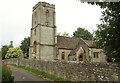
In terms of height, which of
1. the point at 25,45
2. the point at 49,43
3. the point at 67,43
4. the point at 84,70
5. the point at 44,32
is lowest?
the point at 84,70

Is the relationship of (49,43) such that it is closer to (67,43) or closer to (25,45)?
(67,43)

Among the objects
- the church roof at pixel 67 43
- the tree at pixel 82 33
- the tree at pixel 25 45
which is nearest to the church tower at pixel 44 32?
the church roof at pixel 67 43

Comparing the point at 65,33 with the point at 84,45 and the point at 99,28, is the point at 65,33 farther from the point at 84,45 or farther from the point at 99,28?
the point at 99,28

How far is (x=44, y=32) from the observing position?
5716cm

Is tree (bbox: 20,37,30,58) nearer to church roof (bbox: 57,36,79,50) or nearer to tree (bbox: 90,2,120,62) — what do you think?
church roof (bbox: 57,36,79,50)

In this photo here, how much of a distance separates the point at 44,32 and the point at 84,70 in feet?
131

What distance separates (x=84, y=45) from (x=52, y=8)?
12.8m

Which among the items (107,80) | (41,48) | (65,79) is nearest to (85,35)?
(41,48)

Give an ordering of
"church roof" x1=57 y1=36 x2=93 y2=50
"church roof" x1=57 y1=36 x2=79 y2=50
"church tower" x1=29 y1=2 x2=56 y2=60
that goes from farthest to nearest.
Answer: "church roof" x1=57 y1=36 x2=79 y2=50
"church roof" x1=57 y1=36 x2=93 y2=50
"church tower" x1=29 y1=2 x2=56 y2=60

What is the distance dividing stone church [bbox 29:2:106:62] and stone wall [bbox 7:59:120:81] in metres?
28.0

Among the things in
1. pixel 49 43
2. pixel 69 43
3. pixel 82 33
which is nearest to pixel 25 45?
pixel 69 43

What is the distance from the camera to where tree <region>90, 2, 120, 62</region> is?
13.9 metres

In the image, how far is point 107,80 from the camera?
14789mm

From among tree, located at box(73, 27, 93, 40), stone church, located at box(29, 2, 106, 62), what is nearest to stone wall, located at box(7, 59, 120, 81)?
stone church, located at box(29, 2, 106, 62)
